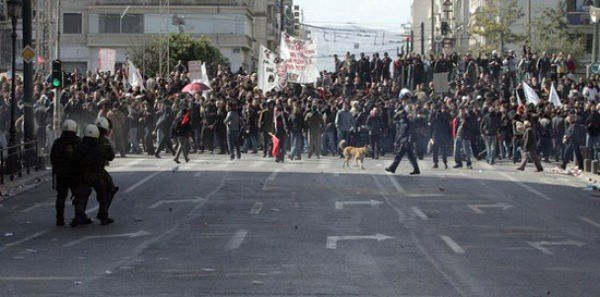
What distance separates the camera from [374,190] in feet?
91.5

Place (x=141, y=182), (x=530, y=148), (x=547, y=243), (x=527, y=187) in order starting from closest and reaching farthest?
(x=547, y=243) → (x=527, y=187) → (x=141, y=182) → (x=530, y=148)

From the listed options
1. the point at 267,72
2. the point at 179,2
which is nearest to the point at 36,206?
the point at 267,72

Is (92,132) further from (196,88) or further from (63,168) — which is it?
(196,88)

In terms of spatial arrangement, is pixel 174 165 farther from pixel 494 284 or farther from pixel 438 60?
pixel 494 284

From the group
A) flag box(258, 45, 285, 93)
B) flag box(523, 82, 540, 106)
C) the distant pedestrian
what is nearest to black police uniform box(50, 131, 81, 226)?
the distant pedestrian

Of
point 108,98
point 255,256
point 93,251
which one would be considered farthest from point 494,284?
point 108,98

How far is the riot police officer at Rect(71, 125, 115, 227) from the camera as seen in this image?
20844 millimetres

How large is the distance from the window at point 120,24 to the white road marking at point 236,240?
7797cm

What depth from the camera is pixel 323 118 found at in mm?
42531

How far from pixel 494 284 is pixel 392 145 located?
30244mm

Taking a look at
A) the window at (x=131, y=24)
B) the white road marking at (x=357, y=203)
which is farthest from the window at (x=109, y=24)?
the white road marking at (x=357, y=203)

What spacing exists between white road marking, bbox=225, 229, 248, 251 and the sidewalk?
8.47 meters

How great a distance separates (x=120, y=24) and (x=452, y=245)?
8075cm

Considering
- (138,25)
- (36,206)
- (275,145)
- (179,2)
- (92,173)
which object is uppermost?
(179,2)
